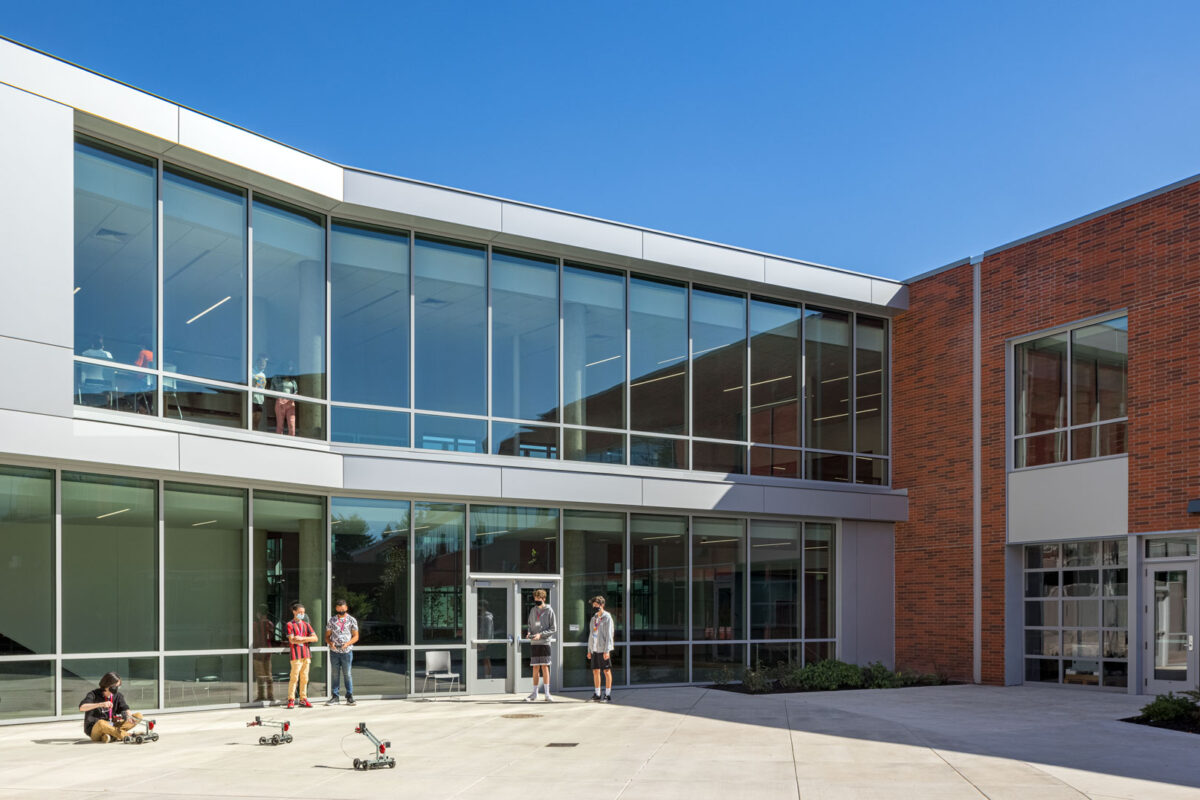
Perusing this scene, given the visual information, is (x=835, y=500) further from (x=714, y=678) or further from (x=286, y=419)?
(x=286, y=419)

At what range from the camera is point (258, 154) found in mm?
16094

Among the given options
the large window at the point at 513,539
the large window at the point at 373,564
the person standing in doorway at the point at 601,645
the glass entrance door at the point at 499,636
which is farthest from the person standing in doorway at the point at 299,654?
the person standing in doorway at the point at 601,645

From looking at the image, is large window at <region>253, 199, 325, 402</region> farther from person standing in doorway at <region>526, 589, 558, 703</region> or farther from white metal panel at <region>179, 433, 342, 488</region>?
person standing in doorway at <region>526, 589, 558, 703</region>

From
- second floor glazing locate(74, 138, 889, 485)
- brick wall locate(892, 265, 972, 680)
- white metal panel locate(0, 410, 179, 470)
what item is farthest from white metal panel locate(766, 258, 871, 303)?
white metal panel locate(0, 410, 179, 470)

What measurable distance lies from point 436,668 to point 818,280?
421 inches

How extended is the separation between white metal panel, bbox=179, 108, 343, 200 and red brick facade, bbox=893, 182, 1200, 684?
12.5 meters

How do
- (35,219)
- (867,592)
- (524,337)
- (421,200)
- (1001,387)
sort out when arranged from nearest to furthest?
(35,219) < (421,200) < (524,337) < (1001,387) < (867,592)

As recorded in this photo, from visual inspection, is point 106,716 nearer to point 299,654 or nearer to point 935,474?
point 299,654

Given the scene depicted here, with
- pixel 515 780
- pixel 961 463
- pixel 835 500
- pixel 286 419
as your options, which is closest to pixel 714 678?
pixel 835 500

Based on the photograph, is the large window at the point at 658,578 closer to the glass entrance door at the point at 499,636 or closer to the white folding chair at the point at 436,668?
the glass entrance door at the point at 499,636

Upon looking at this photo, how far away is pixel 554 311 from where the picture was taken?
19859 millimetres

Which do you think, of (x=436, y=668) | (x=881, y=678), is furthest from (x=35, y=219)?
(x=881, y=678)

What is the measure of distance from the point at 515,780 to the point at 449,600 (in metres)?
7.77

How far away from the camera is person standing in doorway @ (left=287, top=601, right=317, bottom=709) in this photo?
53.2ft
